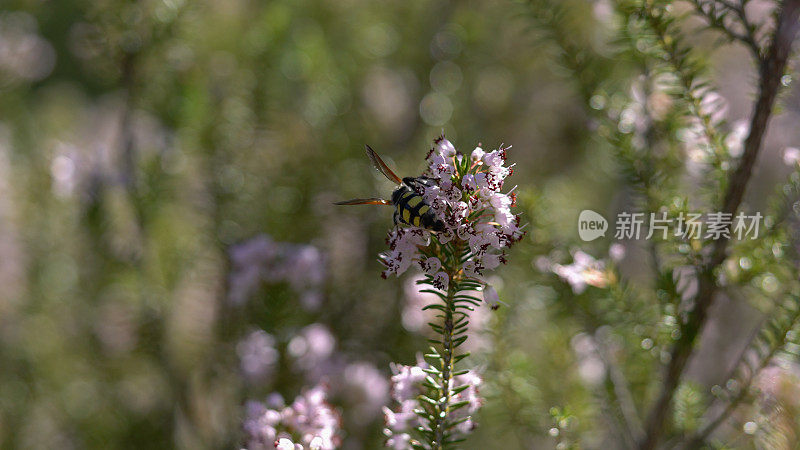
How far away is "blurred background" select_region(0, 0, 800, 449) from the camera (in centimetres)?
111

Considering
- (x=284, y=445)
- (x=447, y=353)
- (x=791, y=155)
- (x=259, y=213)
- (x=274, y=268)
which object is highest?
(x=791, y=155)


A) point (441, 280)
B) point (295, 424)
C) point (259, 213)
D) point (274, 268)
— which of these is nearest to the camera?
point (441, 280)

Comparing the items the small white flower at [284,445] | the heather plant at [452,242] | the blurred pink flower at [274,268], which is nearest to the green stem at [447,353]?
the heather plant at [452,242]

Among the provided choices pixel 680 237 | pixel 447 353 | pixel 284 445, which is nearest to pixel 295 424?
pixel 284 445

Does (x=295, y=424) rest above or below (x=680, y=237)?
below

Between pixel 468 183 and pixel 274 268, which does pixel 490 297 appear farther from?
pixel 274 268

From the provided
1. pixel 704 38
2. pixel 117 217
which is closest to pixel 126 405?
pixel 117 217

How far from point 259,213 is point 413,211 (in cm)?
89

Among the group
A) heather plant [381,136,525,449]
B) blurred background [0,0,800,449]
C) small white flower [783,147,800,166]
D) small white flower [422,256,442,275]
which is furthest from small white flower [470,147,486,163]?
small white flower [783,147,800,166]

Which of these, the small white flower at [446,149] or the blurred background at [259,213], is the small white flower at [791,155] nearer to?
the blurred background at [259,213]

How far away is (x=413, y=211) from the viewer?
0.61 meters

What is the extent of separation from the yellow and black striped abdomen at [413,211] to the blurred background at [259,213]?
1.02 feet

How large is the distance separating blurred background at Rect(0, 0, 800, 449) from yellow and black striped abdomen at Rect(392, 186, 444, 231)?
0.31 meters

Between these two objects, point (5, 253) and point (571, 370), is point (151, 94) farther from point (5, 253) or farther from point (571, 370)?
point (5, 253)
